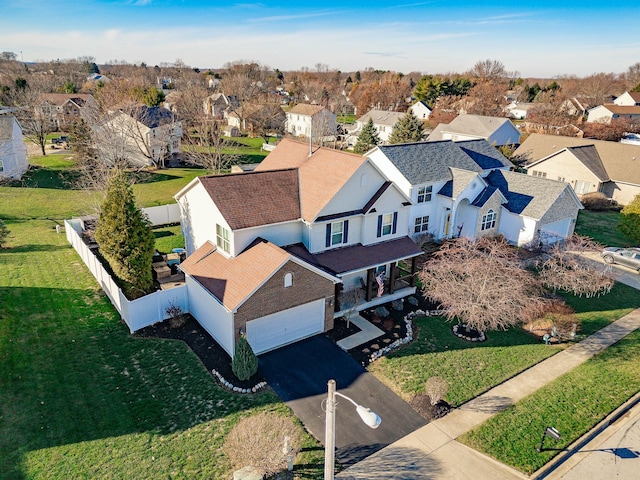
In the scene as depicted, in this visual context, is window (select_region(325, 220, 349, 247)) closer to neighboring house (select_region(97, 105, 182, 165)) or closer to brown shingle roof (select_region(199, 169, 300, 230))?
brown shingle roof (select_region(199, 169, 300, 230))

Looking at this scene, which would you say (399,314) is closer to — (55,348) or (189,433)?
(189,433)

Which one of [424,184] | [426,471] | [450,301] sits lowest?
[426,471]

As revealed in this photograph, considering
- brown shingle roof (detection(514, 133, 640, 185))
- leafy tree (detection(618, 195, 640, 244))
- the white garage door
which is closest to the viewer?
the white garage door

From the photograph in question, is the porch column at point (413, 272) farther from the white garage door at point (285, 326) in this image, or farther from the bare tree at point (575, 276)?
the bare tree at point (575, 276)

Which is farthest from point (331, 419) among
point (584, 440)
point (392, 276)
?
point (392, 276)

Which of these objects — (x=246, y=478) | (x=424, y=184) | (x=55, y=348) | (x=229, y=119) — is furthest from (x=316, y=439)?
(x=229, y=119)

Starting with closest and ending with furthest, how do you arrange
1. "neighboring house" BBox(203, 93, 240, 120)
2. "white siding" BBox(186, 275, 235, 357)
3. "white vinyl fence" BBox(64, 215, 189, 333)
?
"white siding" BBox(186, 275, 235, 357)
"white vinyl fence" BBox(64, 215, 189, 333)
"neighboring house" BBox(203, 93, 240, 120)

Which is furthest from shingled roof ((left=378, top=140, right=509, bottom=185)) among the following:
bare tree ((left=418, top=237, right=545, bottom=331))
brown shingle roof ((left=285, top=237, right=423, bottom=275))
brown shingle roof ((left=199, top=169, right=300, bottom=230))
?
brown shingle roof ((left=199, top=169, right=300, bottom=230))
